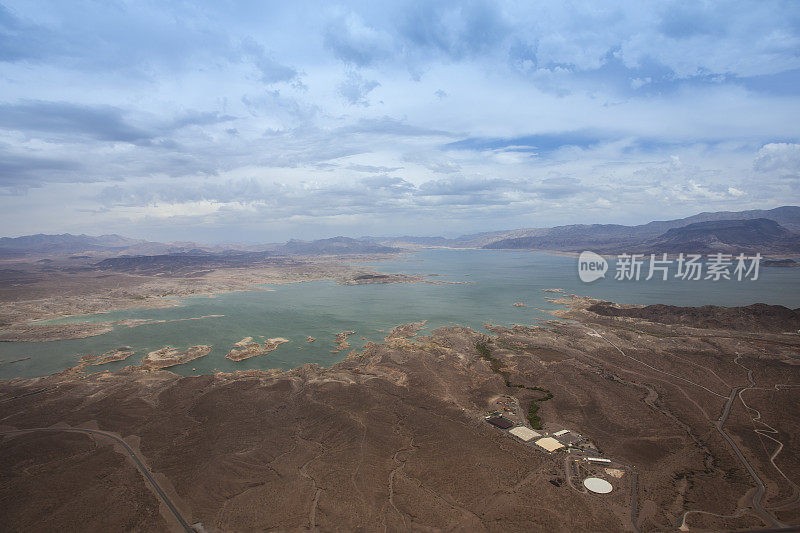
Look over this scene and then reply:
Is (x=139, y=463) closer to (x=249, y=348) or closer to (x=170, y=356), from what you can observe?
(x=170, y=356)

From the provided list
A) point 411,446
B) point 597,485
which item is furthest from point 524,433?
point 411,446

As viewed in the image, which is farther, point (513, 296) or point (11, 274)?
point (11, 274)

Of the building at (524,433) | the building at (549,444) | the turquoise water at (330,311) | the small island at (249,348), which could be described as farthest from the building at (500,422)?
the small island at (249,348)

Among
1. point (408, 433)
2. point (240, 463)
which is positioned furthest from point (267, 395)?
point (408, 433)

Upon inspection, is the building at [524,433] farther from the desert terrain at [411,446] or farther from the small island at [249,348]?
the small island at [249,348]

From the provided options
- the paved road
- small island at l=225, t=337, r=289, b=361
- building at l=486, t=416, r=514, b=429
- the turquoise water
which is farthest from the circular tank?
small island at l=225, t=337, r=289, b=361

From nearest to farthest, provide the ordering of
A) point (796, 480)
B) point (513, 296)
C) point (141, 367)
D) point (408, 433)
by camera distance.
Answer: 1. point (796, 480)
2. point (408, 433)
3. point (141, 367)
4. point (513, 296)

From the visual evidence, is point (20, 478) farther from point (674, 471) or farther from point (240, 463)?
point (674, 471)
